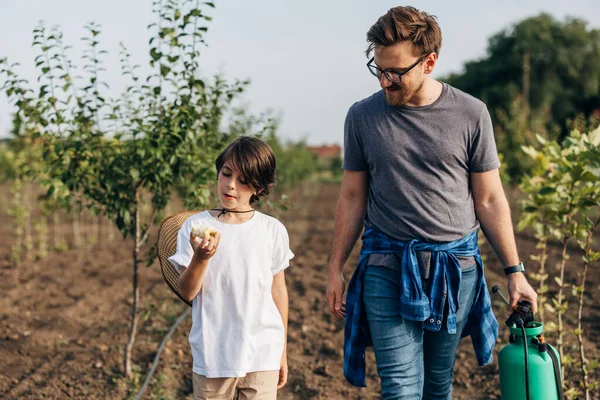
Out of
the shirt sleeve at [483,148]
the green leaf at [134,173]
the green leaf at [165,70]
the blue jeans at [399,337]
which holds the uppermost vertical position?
the green leaf at [165,70]

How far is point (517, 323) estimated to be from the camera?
239 cm

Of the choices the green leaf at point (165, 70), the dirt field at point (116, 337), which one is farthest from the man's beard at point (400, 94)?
the dirt field at point (116, 337)

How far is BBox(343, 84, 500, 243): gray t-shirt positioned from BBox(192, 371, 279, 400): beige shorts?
0.68m

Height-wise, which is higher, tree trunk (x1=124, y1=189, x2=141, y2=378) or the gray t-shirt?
the gray t-shirt

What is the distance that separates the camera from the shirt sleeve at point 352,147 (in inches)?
103

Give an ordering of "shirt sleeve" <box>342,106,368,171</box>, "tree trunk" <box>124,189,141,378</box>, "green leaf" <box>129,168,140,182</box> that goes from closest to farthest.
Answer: "shirt sleeve" <box>342,106,368,171</box> < "green leaf" <box>129,168,140,182</box> < "tree trunk" <box>124,189,141,378</box>

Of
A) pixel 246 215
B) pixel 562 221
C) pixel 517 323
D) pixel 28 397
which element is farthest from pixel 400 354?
pixel 28 397

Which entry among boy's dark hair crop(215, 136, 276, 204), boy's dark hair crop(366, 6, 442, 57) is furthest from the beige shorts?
boy's dark hair crop(366, 6, 442, 57)

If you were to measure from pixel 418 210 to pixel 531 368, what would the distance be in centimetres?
67

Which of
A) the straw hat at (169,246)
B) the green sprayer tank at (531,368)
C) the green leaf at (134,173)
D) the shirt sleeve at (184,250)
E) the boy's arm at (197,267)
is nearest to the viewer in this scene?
the boy's arm at (197,267)

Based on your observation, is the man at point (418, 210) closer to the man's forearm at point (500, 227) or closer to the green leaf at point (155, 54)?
the man's forearm at point (500, 227)

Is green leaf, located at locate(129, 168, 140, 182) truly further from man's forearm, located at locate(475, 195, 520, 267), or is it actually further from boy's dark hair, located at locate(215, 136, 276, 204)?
man's forearm, located at locate(475, 195, 520, 267)

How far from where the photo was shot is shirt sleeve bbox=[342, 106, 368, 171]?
103 inches

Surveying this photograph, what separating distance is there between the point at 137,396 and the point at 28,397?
0.74 m
